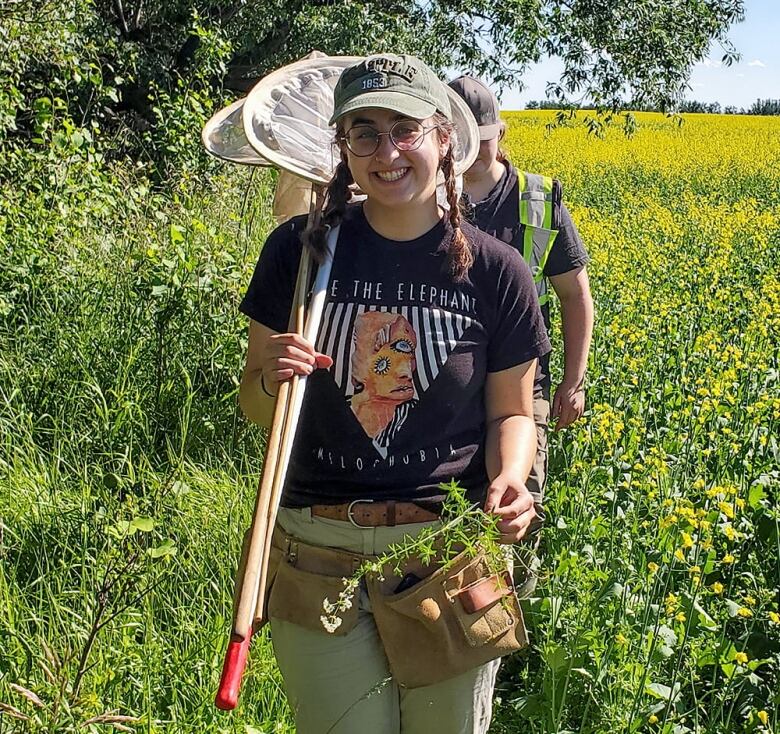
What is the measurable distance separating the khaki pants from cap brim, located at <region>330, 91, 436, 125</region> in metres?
0.76

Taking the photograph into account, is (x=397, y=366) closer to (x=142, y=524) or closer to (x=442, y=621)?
(x=442, y=621)

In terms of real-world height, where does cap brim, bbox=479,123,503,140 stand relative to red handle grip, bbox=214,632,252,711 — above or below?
above

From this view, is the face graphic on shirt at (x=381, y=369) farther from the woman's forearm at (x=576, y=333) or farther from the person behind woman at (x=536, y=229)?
the woman's forearm at (x=576, y=333)

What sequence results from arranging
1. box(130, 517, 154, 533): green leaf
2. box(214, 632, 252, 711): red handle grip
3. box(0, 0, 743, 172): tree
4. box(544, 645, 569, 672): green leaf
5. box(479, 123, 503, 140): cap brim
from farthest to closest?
box(0, 0, 743, 172): tree, box(479, 123, 503, 140): cap brim, box(544, 645, 569, 672): green leaf, box(130, 517, 154, 533): green leaf, box(214, 632, 252, 711): red handle grip

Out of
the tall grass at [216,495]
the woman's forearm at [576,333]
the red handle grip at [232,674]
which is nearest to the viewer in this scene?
the red handle grip at [232,674]

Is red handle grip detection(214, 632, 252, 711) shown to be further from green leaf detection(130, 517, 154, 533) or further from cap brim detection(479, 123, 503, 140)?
cap brim detection(479, 123, 503, 140)

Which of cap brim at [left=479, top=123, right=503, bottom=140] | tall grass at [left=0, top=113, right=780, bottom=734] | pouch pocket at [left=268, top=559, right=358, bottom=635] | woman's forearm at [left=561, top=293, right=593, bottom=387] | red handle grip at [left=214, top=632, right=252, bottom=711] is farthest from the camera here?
woman's forearm at [left=561, top=293, right=593, bottom=387]

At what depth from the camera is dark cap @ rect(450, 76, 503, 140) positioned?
10.3ft

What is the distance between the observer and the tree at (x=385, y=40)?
34.4 ft

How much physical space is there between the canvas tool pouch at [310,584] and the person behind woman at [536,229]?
1285 mm

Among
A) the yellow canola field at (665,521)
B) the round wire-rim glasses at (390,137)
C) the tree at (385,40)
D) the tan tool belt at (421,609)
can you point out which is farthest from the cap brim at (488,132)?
the tree at (385,40)

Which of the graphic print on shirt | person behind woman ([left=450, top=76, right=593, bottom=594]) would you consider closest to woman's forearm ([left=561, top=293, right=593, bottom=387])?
person behind woman ([left=450, top=76, right=593, bottom=594])

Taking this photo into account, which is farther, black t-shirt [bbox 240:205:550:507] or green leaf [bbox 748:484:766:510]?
green leaf [bbox 748:484:766:510]

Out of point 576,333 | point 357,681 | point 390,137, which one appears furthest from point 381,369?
point 576,333
